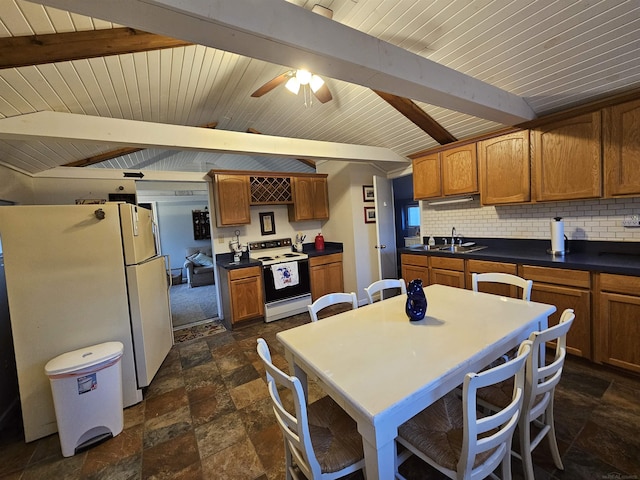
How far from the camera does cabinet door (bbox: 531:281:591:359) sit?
7.16 ft

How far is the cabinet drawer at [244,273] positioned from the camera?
→ 3.53 metres

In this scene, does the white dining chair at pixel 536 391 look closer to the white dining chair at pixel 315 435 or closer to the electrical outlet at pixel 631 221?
the white dining chair at pixel 315 435

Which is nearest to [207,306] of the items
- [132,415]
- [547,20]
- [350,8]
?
[132,415]

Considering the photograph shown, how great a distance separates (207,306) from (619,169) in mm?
5486

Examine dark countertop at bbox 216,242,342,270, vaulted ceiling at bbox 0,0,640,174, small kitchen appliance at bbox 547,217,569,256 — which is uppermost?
vaulted ceiling at bbox 0,0,640,174

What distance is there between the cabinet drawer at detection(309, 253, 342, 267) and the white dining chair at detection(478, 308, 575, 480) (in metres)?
2.93

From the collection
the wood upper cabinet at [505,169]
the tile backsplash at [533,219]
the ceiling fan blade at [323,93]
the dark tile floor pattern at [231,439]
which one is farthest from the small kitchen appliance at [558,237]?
the ceiling fan blade at [323,93]

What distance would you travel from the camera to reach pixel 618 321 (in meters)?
2.04

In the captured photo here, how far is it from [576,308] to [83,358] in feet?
12.3

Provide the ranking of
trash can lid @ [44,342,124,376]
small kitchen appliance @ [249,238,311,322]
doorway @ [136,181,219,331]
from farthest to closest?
Answer: 1. doorway @ [136,181,219,331]
2. small kitchen appliance @ [249,238,311,322]
3. trash can lid @ [44,342,124,376]

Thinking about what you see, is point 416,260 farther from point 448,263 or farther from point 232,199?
point 232,199

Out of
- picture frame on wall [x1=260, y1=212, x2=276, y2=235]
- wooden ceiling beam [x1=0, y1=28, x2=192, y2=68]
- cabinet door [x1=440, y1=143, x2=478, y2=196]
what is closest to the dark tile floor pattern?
cabinet door [x1=440, y1=143, x2=478, y2=196]

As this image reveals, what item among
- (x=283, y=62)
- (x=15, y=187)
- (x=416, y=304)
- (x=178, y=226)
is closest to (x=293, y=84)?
(x=283, y=62)

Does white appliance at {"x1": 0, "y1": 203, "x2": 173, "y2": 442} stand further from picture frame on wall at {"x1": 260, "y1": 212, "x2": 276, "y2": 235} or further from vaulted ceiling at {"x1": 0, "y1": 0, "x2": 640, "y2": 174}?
picture frame on wall at {"x1": 260, "y1": 212, "x2": 276, "y2": 235}
